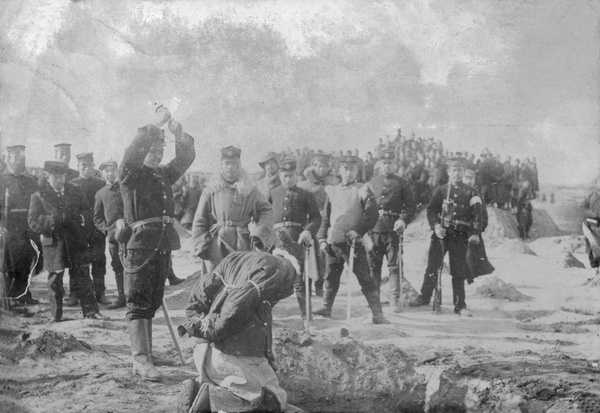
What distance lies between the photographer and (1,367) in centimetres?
506

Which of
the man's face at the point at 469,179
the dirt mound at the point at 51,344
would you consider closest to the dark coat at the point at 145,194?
the dirt mound at the point at 51,344

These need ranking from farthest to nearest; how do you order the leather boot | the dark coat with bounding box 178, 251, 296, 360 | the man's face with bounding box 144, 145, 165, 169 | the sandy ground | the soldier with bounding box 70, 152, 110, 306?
the soldier with bounding box 70, 152, 110, 306 → the man's face with bounding box 144, 145, 165, 169 → the leather boot → the sandy ground → the dark coat with bounding box 178, 251, 296, 360

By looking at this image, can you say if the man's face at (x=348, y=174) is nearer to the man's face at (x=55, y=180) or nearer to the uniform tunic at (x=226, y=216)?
the uniform tunic at (x=226, y=216)

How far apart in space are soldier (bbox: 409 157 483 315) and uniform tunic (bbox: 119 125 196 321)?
6.46 feet

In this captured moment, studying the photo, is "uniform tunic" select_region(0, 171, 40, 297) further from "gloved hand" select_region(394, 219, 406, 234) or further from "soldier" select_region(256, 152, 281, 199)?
"gloved hand" select_region(394, 219, 406, 234)

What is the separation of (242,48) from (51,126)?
5.49 ft

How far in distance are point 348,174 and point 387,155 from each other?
34 centimetres

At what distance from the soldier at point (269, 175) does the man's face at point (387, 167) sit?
82 centimetres

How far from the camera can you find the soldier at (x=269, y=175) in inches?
202

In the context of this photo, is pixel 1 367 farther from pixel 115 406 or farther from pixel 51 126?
pixel 51 126

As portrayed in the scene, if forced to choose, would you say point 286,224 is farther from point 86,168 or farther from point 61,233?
point 61,233

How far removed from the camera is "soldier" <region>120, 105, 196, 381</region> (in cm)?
477

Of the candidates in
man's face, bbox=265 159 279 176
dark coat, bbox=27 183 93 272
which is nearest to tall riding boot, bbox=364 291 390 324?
man's face, bbox=265 159 279 176

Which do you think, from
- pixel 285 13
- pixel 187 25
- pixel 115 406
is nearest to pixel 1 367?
pixel 115 406
